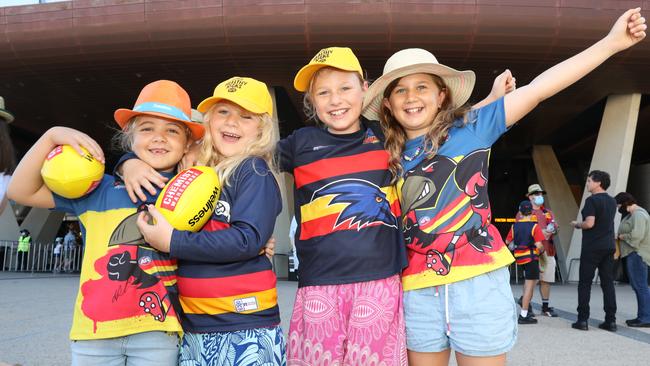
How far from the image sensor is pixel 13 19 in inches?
525

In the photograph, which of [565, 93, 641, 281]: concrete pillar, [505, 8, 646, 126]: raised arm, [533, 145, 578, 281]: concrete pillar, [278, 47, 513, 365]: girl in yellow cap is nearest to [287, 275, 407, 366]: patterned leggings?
[278, 47, 513, 365]: girl in yellow cap

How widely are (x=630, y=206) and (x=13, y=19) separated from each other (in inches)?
624

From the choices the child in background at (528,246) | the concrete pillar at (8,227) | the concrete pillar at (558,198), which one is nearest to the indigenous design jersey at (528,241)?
the child in background at (528,246)

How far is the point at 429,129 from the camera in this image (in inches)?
103

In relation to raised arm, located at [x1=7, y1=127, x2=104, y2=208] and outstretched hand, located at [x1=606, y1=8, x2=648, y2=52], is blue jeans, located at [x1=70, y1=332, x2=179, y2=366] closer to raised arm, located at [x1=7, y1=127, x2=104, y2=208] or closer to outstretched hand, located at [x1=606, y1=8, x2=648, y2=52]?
raised arm, located at [x1=7, y1=127, x2=104, y2=208]

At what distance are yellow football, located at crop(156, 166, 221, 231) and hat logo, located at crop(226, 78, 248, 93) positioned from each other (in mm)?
490

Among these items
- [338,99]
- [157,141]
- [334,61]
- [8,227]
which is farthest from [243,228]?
[8,227]

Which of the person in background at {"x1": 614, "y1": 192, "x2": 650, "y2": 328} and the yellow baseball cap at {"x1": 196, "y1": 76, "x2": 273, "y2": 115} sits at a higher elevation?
the yellow baseball cap at {"x1": 196, "y1": 76, "x2": 273, "y2": 115}

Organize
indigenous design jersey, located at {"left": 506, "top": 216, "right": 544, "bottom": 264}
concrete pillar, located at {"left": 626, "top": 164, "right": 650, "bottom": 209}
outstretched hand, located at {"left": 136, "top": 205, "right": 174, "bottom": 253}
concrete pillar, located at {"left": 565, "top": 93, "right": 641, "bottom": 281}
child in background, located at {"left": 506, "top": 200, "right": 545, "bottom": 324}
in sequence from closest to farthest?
outstretched hand, located at {"left": 136, "top": 205, "right": 174, "bottom": 253} < child in background, located at {"left": 506, "top": 200, "right": 545, "bottom": 324} < indigenous design jersey, located at {"left": 506, "top": 216, "right": 544, "bottom": 264} < concrete pillar, located at {"left": 565, "top": 93, "right": 641, "bottom": 281} < concrete pillar, located at {"left": 626, "top": 164, "right": 650, "bottom": 209}

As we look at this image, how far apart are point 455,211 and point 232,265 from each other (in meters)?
1.15

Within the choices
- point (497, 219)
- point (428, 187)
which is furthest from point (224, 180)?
point (497, 219)

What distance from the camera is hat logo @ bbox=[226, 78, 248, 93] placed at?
2428mm

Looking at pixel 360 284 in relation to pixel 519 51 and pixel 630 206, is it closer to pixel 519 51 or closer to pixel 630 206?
pixel 630 206

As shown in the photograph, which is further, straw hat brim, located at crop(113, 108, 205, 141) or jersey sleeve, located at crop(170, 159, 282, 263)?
straw hat brim, located at crop(113, 108, 205, 141)
